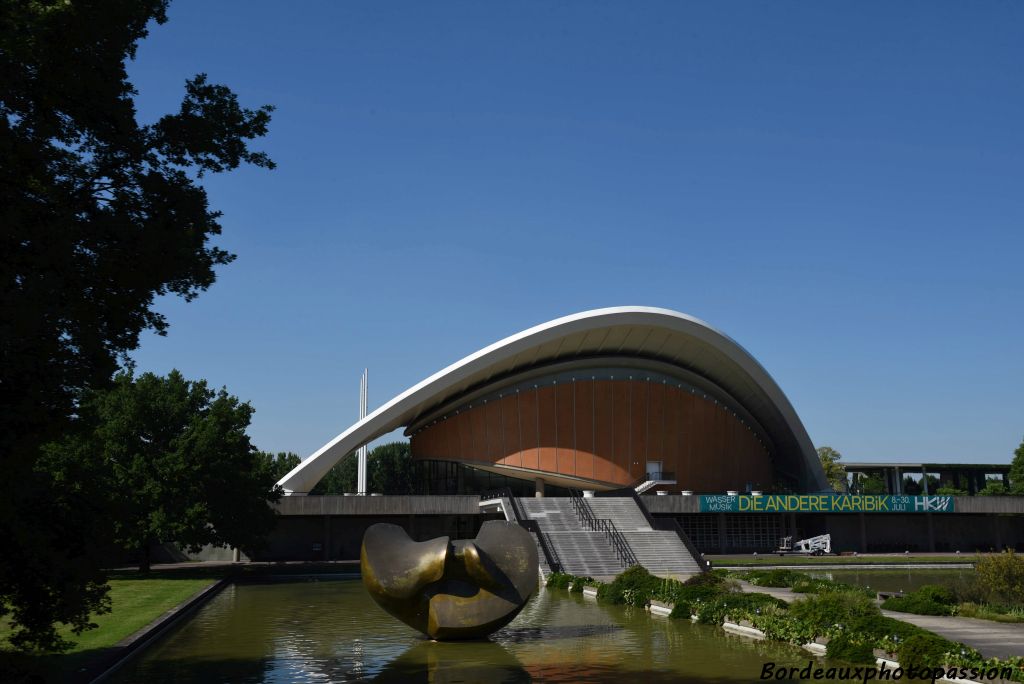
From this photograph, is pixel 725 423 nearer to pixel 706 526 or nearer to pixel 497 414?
pixel 706 526

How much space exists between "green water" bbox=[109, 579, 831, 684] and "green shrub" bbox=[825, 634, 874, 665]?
0.55m

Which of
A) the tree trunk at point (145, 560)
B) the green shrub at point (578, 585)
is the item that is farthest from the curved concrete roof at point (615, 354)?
the green shrub at point (578, 585)

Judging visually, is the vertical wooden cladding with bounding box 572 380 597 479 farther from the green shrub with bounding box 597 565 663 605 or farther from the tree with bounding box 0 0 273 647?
the tree with bounding box 0 0 273 647

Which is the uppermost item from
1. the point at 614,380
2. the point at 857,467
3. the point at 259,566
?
the point at 614,380

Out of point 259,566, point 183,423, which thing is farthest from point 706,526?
point 183,423

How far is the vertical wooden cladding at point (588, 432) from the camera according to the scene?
191 ft

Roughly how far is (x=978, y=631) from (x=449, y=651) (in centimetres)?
1140

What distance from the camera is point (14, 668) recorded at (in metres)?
10.6

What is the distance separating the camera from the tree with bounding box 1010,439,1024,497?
71250 millimetres

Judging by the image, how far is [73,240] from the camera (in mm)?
11016

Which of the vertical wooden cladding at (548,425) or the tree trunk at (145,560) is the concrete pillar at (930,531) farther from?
the tree trunk at (145,560)

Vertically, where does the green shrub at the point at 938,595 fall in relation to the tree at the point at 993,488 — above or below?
below

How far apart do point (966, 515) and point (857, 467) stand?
73.0 ft

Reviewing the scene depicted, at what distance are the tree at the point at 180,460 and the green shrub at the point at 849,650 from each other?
26427 mm
